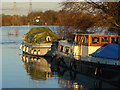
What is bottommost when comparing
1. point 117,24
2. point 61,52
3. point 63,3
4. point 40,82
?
point 40,82

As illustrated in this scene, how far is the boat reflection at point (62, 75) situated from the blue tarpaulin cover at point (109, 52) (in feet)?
8.73

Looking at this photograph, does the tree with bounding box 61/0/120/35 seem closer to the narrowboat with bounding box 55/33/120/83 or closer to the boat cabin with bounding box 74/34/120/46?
the boat cabin with bounding box 74/34/120/46

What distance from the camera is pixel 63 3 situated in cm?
3716

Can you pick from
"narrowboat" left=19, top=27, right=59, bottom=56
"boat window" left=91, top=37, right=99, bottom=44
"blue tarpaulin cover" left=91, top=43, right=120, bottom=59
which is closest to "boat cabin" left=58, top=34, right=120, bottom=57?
"boat window" left=91, top=37, right=99, bottom=44

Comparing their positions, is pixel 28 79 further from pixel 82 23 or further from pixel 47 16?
pixel 47 16

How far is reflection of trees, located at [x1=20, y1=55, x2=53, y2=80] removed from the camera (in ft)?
103

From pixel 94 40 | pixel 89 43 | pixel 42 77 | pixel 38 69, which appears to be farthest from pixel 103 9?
pixel 42 77

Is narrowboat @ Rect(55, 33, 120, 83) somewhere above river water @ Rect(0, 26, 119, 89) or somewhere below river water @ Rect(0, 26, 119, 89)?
above

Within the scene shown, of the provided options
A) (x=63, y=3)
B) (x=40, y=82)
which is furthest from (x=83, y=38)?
(x=40, y=82)

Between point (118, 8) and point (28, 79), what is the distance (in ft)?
47.3

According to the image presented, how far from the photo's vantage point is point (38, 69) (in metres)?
35.7

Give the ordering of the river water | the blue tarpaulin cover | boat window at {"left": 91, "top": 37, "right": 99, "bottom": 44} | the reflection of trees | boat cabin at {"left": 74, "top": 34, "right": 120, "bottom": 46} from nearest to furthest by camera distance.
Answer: the river water
the blue tarpaulin cover
the reflection of trees
boat cabin at {"left": 74, "top": 34, "right": 120, "bottom": 46}
boat window at {"left": 91, "top": 37, "right": 99, "bottom": 44}

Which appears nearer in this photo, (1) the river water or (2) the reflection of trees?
(1) the river water

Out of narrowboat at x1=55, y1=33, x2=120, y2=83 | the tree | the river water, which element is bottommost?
the river water
